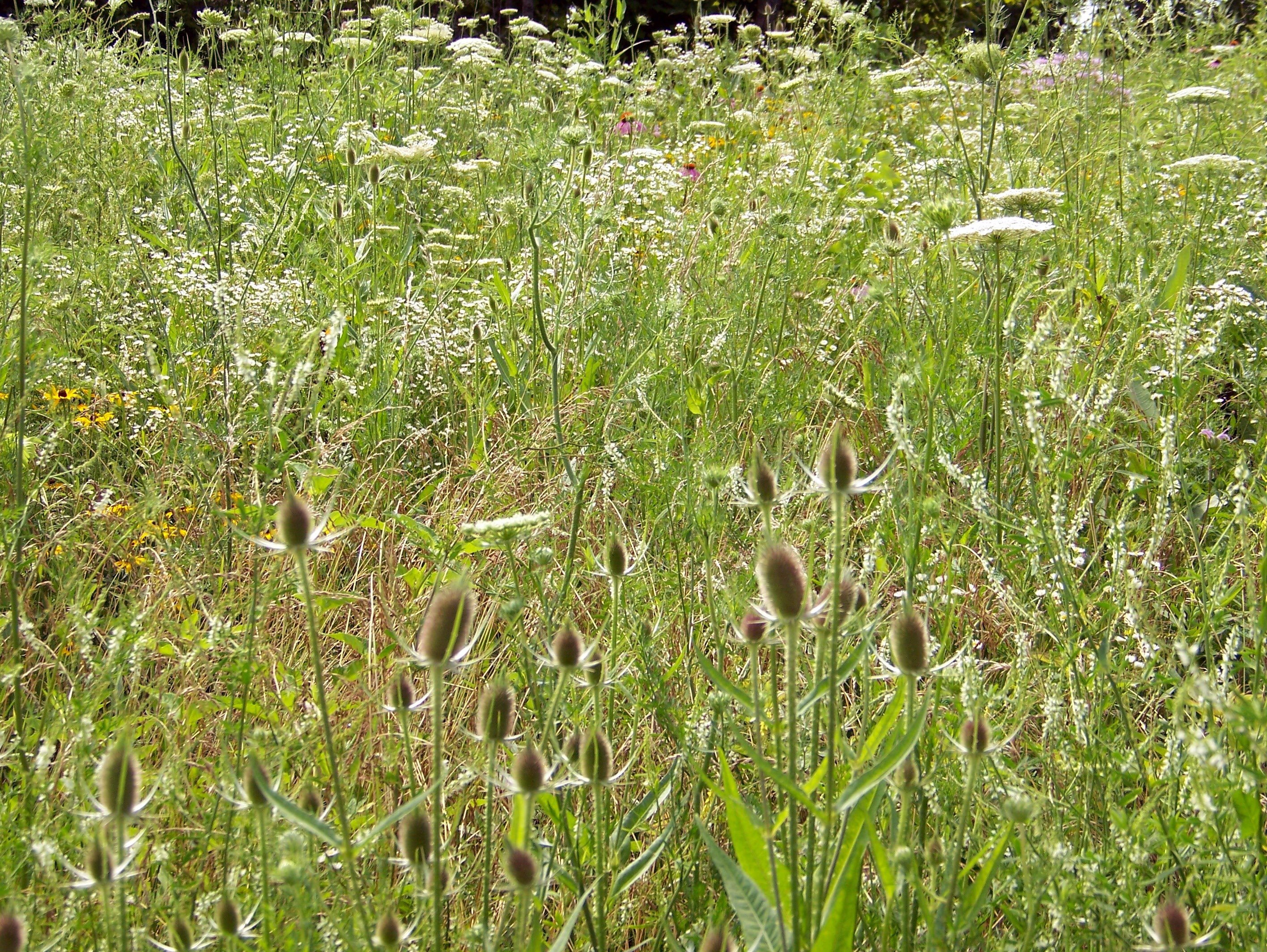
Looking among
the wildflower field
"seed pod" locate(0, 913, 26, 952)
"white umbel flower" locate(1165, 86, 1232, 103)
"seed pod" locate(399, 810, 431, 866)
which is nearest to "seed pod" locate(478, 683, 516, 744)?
the wildflower field

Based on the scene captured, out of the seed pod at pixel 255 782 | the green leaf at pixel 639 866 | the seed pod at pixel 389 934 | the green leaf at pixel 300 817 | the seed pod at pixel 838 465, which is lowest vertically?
the green leaf at pixel 639 866

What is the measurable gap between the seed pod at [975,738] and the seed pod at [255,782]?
674 mm

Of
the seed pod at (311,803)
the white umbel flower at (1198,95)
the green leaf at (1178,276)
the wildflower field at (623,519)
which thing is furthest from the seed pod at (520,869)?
the white umbel flower at (1198,95)

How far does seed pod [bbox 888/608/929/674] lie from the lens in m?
1.01

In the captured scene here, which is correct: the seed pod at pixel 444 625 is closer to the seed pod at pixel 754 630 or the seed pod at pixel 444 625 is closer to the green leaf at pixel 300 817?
the green leaf at pixel 300 817

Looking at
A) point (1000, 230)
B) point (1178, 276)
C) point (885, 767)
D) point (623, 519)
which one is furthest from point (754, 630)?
point (1178, 276)

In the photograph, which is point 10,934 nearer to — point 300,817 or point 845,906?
point 300,817

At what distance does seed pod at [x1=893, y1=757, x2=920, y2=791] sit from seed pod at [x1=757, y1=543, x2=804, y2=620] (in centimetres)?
27

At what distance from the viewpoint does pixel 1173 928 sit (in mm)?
942

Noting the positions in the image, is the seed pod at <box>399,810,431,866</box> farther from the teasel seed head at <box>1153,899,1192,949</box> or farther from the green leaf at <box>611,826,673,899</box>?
the teasel seed head at <box>1153,899,1192,949</box>

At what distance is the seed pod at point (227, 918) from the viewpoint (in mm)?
1014

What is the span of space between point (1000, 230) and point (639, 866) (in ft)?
4.51

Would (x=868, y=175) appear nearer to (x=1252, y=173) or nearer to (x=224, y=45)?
(x=1252, y=173)

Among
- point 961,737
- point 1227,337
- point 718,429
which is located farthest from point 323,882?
point 1227,337
